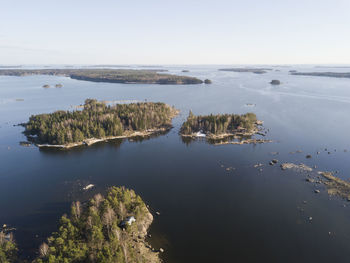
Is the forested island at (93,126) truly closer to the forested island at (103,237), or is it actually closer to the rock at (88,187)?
the rock at (88,187)

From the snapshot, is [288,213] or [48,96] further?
[48,96]

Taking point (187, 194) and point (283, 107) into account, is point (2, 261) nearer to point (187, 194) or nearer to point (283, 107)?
point (187, 194)

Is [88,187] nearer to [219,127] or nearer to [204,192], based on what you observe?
[204,192]

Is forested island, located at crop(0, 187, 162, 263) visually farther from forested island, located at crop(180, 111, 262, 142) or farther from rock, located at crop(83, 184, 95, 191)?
forested island, located at crop(180, 111, 262, 142)

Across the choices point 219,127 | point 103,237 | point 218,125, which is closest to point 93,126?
point 218,125

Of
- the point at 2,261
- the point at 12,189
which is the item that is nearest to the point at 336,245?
the point at 2,261

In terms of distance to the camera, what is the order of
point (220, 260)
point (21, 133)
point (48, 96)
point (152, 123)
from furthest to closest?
point (48, 96) < point (152, 123) < point (21, 133) < point (220, 260)

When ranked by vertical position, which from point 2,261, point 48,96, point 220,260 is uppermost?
point 48,96
